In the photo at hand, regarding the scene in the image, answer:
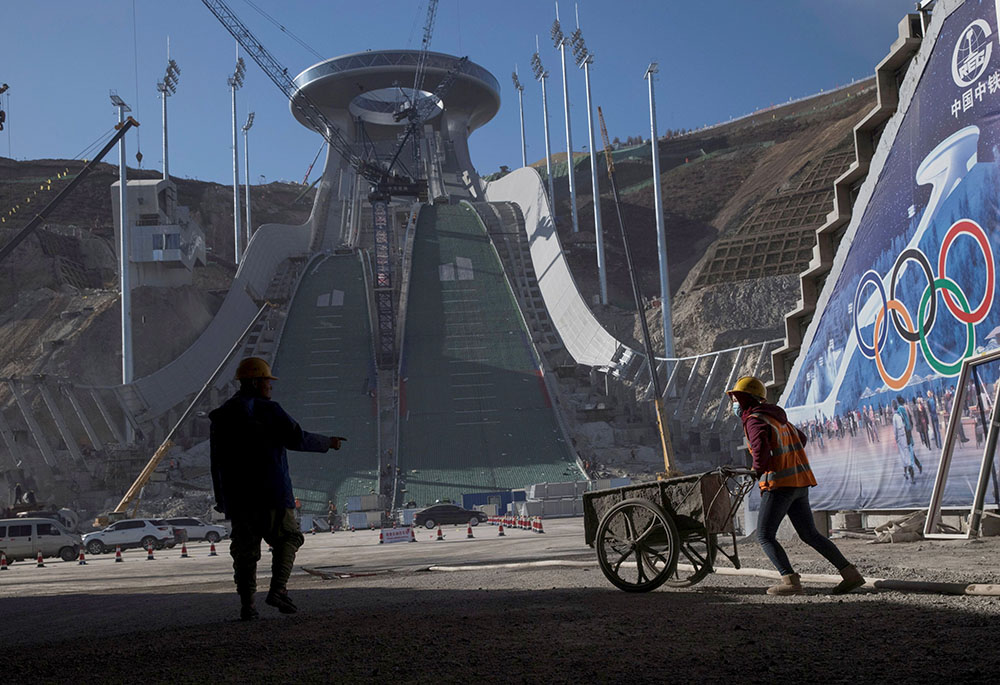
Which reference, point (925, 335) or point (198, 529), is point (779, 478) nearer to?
point (925, 335)

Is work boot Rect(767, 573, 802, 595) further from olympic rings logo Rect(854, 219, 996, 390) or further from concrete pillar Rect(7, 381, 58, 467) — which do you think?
concrete pillar Rect(7, 381, 58, 467)

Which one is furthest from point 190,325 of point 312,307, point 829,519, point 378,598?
point 378,598

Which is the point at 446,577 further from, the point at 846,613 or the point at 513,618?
the point at 846,613

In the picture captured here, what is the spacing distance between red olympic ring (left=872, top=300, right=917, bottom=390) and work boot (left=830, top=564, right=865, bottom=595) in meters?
7.24

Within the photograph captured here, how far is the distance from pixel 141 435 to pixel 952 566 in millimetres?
47366

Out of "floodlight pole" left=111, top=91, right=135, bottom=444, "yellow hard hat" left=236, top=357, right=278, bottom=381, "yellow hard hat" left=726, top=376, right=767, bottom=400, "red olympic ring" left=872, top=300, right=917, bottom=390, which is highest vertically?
"floodlight pole" left=111, top=91, right=135, bottom=444

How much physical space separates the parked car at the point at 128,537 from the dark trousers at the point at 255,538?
28231 mm

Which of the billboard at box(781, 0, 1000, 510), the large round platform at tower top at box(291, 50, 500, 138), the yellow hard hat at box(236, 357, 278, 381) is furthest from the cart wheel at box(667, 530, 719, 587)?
the large round platform at tower top at box(291, 50, 500, 138)

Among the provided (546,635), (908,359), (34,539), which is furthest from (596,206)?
(546,635)

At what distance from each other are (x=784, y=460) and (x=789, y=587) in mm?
864

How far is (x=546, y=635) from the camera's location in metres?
5.21

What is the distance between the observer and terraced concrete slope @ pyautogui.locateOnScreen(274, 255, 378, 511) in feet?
144

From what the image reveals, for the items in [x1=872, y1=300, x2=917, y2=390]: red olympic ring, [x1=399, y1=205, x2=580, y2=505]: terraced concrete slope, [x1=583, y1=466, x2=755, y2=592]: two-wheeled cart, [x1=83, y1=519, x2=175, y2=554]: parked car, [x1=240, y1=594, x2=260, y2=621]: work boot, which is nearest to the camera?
[x1=240, y1=594, x2=260, y2=621]: work boot

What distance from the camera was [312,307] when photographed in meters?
63.4
